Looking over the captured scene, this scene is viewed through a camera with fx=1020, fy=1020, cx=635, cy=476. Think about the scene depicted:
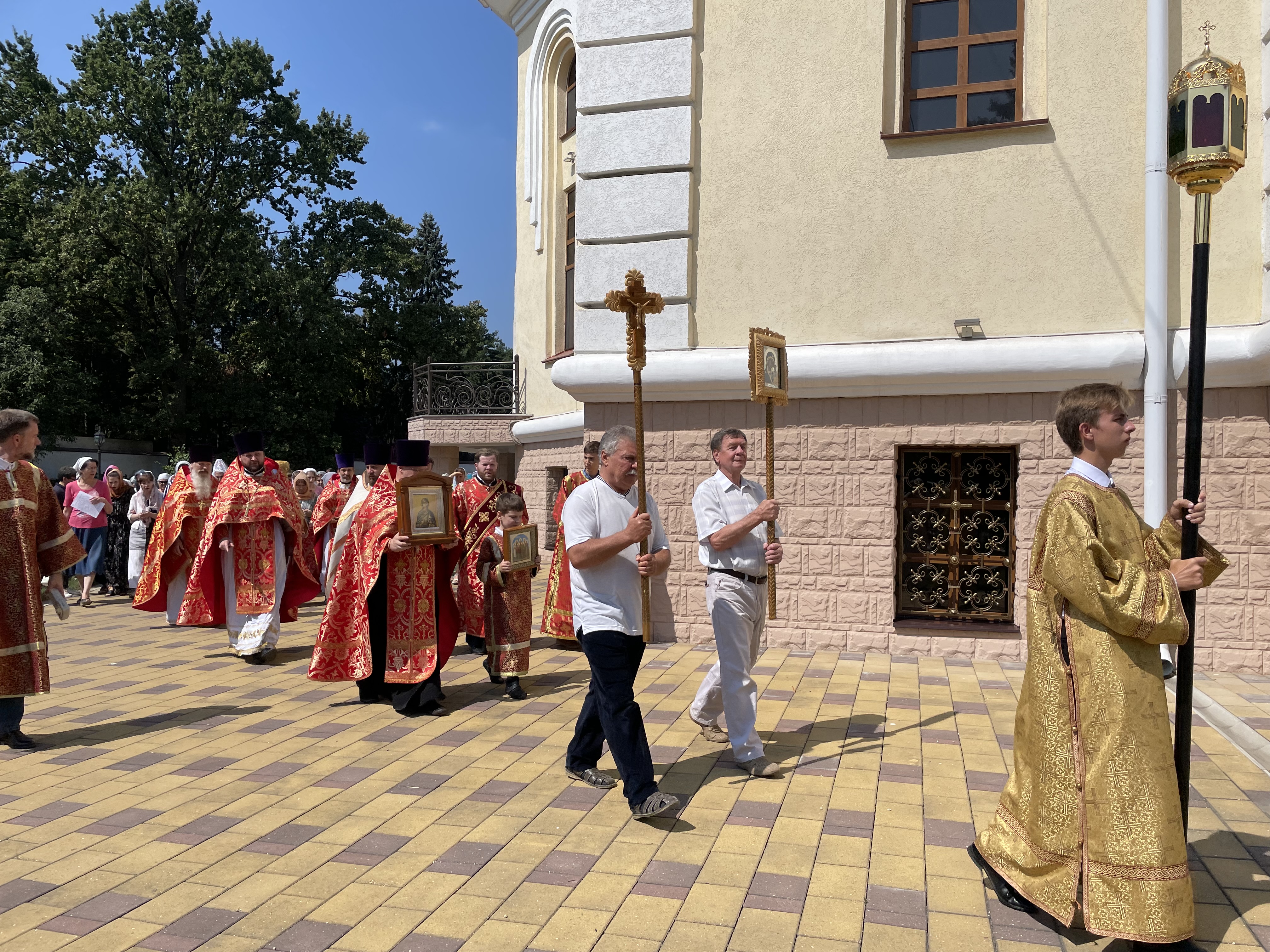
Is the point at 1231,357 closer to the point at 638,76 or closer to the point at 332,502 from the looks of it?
the point at 638,76

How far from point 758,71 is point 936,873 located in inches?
306

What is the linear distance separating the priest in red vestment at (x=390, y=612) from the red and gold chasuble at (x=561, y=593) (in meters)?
2.13

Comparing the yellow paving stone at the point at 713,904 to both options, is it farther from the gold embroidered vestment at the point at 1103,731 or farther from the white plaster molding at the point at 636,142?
the white plaster molding at the point at 636,142

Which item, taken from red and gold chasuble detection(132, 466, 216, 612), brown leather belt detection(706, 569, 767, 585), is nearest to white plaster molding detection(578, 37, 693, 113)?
red and gold chasuble detection(132, 466, 216, 612)

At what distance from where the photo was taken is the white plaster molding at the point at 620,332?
994 centimetres

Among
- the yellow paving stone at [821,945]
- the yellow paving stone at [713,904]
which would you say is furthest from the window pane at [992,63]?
the yellow paving stone at [821,945]

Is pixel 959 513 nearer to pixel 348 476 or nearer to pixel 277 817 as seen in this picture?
pixel 277 817

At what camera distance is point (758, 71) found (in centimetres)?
973

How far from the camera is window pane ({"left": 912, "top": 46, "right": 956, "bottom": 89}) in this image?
9.54 m

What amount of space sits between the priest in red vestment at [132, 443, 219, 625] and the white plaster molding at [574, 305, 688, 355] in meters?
3.77

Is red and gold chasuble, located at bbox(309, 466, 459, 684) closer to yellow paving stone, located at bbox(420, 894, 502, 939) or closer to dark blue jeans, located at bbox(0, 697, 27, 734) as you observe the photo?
dark blue jeans, located at bbox(0, 697, 27, 734)

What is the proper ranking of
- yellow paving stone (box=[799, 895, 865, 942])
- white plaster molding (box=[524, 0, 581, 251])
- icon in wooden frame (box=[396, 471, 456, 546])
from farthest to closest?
white plaster molding (box=[524, 0, 581, 251]) < icon in wooden frame (box=[396, 471, 456, 546]) < yellow paving stone (box=[799, 895, 865, 942])

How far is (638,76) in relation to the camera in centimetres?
1002

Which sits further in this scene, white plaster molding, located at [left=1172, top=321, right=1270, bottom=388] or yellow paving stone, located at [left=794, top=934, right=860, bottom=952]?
white plaster molding, located at [left=1172, top=321, right=1270, bottom=388]
